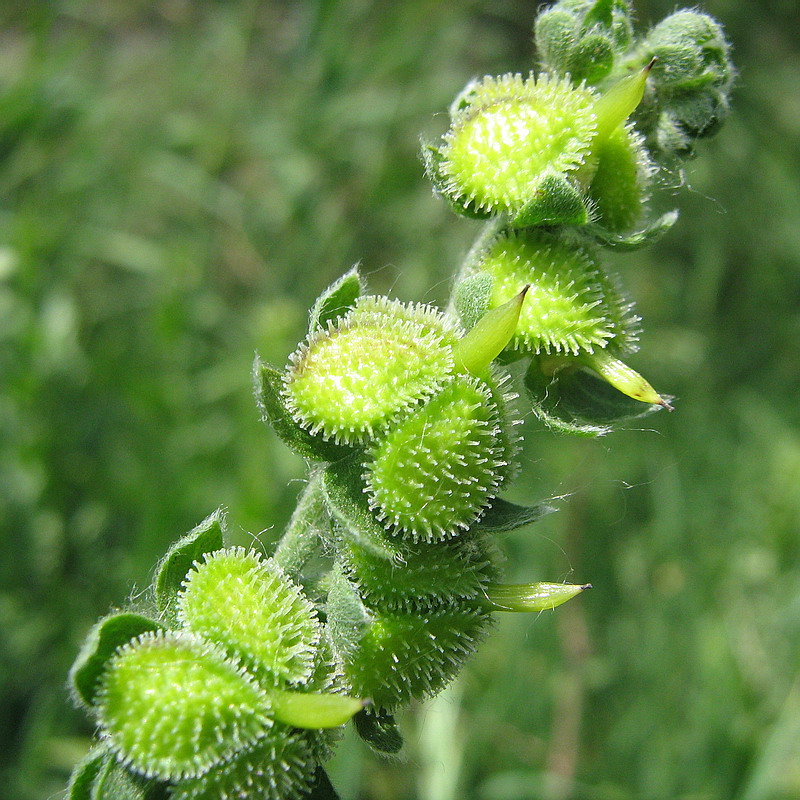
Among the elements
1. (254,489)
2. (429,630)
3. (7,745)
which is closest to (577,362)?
(429,630)

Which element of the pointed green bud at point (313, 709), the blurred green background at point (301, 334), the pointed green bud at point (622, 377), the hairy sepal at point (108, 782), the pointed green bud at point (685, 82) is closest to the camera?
the pointed green bud at point (313, 709)

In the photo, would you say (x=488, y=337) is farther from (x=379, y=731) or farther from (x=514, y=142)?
(x=379, y=731)

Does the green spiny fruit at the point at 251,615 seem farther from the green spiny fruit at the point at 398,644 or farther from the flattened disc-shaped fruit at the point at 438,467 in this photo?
the flattened disc-shaped fruit at the point at 438,467

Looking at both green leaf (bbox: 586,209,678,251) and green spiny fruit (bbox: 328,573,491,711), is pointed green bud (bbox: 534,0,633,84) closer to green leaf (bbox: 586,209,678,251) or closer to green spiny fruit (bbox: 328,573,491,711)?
green leaf (bbox: 586,209,678,251)

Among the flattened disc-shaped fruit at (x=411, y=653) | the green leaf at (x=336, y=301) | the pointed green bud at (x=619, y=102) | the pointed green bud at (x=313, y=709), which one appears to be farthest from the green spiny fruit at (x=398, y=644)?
the pointed green bud at (x=619, y=102)

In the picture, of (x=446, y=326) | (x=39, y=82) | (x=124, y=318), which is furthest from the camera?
(x=124, y=318)

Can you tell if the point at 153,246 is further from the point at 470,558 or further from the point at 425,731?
the point at 470,558

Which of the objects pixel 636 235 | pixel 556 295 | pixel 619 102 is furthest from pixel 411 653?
pixel 619 102
